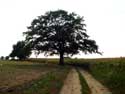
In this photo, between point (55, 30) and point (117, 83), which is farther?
point (55, 30)

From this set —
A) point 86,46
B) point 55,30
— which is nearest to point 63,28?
point 55,30

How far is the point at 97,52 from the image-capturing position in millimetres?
71812

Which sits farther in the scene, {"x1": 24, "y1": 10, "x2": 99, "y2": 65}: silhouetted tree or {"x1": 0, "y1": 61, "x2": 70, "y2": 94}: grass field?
{"x1": 24, "y1": 10, "x2": 99, "y2": 65}: silhouetted tree

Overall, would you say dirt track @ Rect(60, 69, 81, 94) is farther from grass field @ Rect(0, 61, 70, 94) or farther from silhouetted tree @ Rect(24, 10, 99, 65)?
silhouetted tree @ Rect(24, 10, 99, 65)

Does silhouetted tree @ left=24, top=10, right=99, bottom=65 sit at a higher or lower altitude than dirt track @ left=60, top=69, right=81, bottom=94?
higher

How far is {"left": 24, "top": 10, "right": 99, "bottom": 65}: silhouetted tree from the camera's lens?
6956 centimetres

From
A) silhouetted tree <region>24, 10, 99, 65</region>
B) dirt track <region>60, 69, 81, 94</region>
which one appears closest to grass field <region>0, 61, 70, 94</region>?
dirt track <region>60, 69, 81, 94</region>

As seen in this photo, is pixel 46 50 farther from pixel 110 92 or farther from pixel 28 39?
pixel 110 92

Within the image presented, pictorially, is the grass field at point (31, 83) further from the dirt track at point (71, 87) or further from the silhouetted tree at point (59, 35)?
the silhouetted tree at point (59, 35)

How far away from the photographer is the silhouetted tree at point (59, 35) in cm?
6956

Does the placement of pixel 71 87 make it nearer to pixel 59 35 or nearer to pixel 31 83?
pixel 31 83

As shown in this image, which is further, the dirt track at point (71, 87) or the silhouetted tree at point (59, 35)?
the silhouetted tree at point (59, 35)

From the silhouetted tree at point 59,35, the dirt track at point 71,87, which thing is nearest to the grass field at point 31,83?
the dirt track at point 71,87

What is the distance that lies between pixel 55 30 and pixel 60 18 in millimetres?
3088
